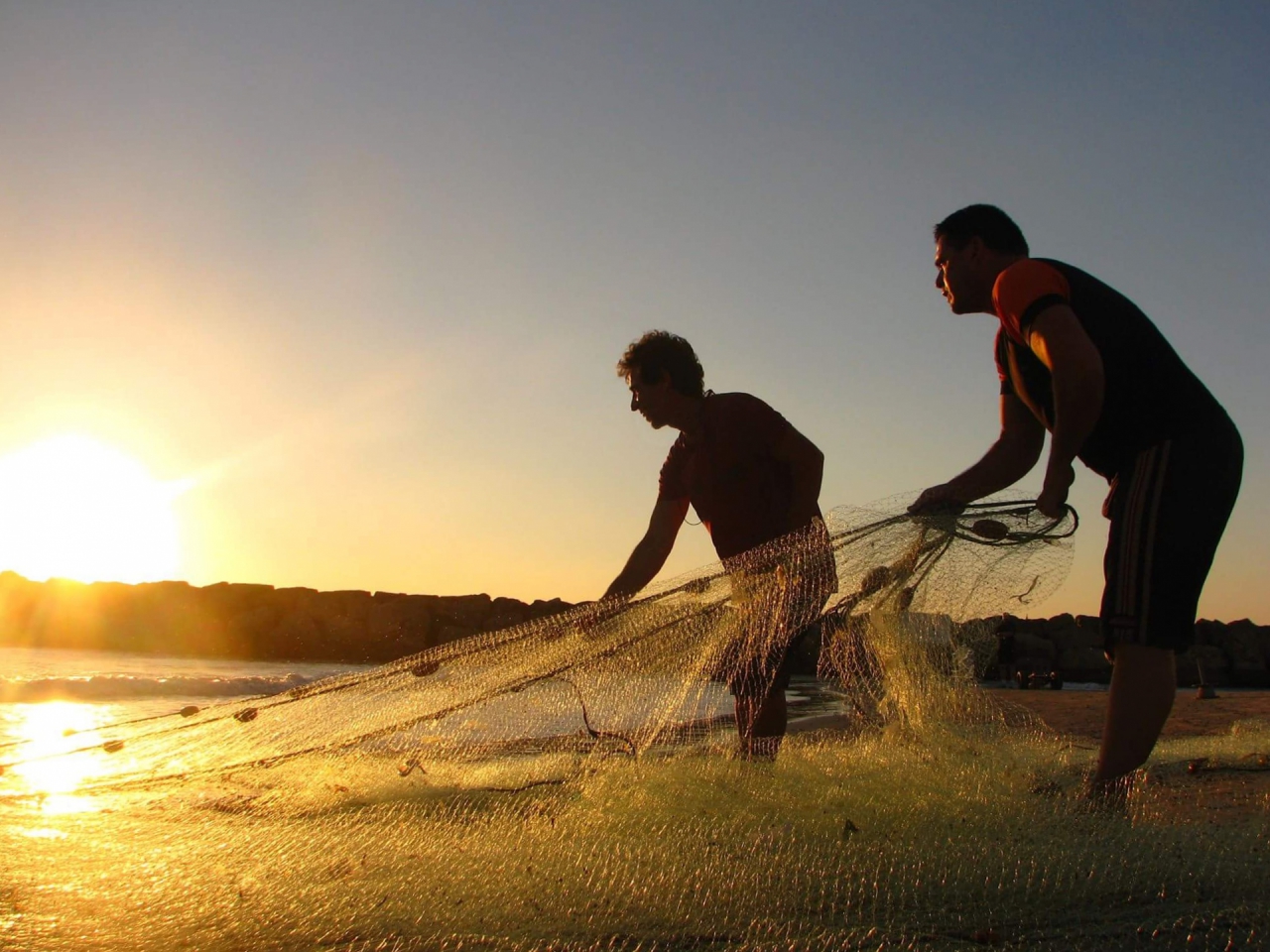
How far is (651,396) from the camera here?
14.2 ft

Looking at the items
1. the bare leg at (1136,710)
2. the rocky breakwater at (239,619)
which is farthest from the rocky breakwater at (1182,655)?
the bare leg at (1136,710)

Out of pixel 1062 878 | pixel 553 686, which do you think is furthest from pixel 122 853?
pixel 1062 878

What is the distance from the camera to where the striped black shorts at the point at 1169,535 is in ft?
8.66

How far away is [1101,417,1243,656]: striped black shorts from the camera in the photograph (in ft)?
8.66

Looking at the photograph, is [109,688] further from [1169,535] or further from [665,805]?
[1169,535]

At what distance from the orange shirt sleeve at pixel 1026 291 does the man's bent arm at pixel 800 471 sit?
142 centimetres

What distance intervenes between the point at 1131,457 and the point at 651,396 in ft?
6.78

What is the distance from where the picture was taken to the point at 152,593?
71.1 feet

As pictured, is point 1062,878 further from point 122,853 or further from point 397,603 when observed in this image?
point 397,603

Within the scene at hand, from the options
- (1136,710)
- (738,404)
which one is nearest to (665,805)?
(1136,710)

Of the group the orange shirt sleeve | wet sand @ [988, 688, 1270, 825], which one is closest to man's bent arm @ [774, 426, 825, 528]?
wet sand @ [988, 688, 1270, 825]

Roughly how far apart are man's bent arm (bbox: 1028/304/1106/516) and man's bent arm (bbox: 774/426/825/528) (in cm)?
148

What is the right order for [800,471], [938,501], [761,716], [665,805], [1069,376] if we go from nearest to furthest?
[665,805] < [1069,376] < [938,501] < [761,716] < [800,471]

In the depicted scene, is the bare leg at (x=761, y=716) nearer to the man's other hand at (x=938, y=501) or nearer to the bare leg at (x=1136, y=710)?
the man's other hand at (x=938, y=501)
